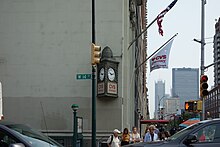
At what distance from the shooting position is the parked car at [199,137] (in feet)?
30.5

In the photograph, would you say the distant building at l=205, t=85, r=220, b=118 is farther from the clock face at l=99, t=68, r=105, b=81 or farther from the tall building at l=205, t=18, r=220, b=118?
the clock face at l=99, t=68, r=105, b=81

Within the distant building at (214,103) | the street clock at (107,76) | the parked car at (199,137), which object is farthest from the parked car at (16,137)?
the distant building at (214,103)

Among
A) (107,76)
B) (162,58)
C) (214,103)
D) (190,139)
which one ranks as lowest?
(190,139)

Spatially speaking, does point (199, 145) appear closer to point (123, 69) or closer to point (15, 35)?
point (123, 69)

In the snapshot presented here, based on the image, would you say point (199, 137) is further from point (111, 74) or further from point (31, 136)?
point (111, 74)

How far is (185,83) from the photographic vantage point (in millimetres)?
179375

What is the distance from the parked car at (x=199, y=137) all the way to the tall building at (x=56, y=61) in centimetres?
1301

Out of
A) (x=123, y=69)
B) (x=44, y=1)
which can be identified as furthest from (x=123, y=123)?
(x=44, y=1)

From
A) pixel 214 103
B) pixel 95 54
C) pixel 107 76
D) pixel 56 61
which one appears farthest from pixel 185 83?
pixel 95 54

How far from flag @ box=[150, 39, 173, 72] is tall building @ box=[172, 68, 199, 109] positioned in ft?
471

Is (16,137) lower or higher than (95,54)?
lower

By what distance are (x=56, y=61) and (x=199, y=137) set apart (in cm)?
1503

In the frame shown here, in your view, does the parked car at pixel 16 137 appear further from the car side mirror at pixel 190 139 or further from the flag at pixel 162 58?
the flag at pixel 162 58

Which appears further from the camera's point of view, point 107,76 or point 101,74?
point 101,74
